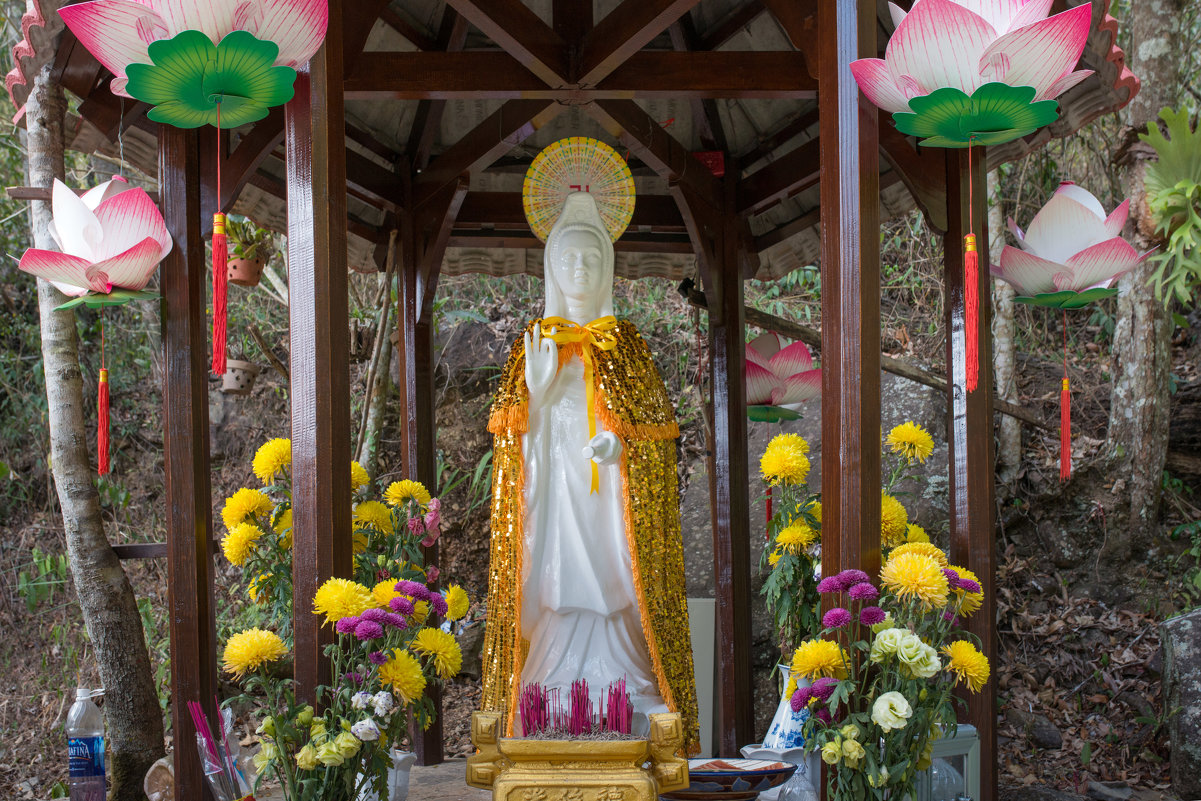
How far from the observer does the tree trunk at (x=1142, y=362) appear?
615 cm

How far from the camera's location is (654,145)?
4879 mm

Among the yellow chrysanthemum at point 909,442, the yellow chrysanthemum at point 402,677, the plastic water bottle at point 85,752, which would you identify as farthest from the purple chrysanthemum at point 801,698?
the plastic water bottle at point 85,752

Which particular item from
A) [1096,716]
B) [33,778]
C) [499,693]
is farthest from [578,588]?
[33,778]

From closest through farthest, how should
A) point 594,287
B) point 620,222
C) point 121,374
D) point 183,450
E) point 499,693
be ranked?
1. point 183,450
2. point 499,693
3. point 594,287
4. point 620,222
5. point 121,374

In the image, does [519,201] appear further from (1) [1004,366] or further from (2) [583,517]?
(1) [1004,366]

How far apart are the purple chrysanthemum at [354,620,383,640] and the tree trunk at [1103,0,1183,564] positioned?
5157 millimetres

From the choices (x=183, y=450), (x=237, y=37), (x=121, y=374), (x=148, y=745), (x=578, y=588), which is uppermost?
(x=237, y=37)

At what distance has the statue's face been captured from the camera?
4.35 metres

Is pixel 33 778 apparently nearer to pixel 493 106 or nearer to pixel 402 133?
pixel 402 133

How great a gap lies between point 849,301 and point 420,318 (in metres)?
2.79

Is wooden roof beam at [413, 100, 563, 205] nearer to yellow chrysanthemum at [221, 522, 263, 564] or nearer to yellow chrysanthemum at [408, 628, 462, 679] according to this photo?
yellow chrysanthemum at [221, 522, 263, 564]

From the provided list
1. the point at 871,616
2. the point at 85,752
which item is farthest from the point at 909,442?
the point at 85,752

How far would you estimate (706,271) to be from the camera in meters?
5.46

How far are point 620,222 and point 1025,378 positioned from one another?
181 inches
